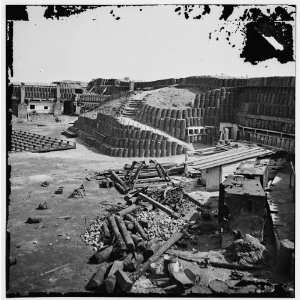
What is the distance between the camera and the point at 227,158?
2069cm

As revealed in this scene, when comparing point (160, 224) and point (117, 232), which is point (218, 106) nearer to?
point (160, 224)

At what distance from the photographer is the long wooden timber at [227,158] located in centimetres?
1998

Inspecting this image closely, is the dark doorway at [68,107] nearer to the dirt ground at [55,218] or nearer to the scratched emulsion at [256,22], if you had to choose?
the dirt ground at [55,218]

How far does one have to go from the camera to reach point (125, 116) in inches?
1490

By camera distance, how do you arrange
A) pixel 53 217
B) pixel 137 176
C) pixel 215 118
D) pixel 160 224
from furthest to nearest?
pixel 215 118 < pixel 137 176 < pixel 53 217 < pixel 160 224

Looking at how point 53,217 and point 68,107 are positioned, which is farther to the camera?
point 68,107

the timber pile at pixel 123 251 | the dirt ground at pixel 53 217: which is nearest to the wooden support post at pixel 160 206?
the timber pile at pixel 123 251

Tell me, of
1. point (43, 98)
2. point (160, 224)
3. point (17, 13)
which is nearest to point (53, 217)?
point (160, 224)

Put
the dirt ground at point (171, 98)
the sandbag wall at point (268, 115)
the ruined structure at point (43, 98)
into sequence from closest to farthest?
the sandbag wall at point (268, 115) → the dirt ground at point (171, 98) → the ruined structure at point (43, 98)

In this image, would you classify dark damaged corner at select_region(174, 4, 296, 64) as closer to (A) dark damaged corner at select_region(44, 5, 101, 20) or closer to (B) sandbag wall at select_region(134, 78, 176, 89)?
(A) dark damaged corner at select_region(44, 5, 101, 20)

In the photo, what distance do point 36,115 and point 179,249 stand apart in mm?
45218

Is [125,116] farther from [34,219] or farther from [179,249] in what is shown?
[179,249]

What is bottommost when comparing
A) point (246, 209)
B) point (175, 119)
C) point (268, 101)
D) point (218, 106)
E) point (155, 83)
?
point (246, 209)
